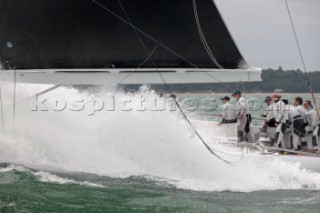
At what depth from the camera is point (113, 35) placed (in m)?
11.2

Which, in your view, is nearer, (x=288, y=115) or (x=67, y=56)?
(x=67, y=56)

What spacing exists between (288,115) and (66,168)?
15.6 feet

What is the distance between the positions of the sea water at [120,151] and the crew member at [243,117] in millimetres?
857

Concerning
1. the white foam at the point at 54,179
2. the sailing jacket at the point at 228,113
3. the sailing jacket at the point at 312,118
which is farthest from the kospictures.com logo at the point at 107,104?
the sailing jacket at the point at 312,118

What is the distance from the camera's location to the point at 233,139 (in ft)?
42.5

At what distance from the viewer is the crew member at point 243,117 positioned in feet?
43.2

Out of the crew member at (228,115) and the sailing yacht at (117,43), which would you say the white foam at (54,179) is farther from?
the crew member at (228,115)

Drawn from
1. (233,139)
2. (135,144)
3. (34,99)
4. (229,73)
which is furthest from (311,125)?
(34,99)

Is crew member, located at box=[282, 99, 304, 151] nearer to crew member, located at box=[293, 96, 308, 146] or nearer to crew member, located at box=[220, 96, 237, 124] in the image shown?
crew member, located at box=[293, 96, 308, 146]

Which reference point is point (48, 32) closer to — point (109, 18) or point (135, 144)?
point (109, 18)

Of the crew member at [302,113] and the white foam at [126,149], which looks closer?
the white foam at [126,149]

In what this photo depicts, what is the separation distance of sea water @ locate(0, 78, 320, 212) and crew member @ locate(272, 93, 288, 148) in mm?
→ 800

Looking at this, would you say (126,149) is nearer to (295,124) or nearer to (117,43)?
(117,43)

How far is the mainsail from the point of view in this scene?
11.1m
